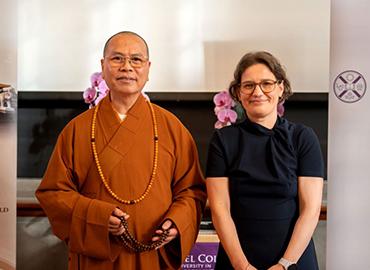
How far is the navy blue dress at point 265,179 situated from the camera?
1609 millimetres

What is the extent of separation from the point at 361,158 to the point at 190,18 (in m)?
1.13

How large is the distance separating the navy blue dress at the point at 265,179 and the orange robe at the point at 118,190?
15 cm

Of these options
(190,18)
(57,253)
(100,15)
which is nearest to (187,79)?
(190,18)

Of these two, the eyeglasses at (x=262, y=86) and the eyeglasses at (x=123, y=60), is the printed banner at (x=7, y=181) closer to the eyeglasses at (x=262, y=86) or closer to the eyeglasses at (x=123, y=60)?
the eyeglasses at (x=123, y=60)

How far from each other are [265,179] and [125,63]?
1.79ft

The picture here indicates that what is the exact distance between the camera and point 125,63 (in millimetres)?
1688

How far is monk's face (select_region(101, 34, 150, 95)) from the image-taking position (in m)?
1.69

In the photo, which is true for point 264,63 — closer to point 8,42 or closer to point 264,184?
point 264,184

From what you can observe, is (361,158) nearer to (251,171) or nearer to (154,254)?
(251,171)

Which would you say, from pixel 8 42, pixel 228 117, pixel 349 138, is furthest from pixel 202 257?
pixel 8 42

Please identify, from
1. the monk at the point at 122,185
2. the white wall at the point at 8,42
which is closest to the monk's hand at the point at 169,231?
the monk at the point at 122,185

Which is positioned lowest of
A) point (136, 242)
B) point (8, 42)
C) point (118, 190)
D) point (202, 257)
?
point (202, 257)

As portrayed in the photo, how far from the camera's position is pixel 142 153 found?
5.65 feet

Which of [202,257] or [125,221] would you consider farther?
[202,257]
